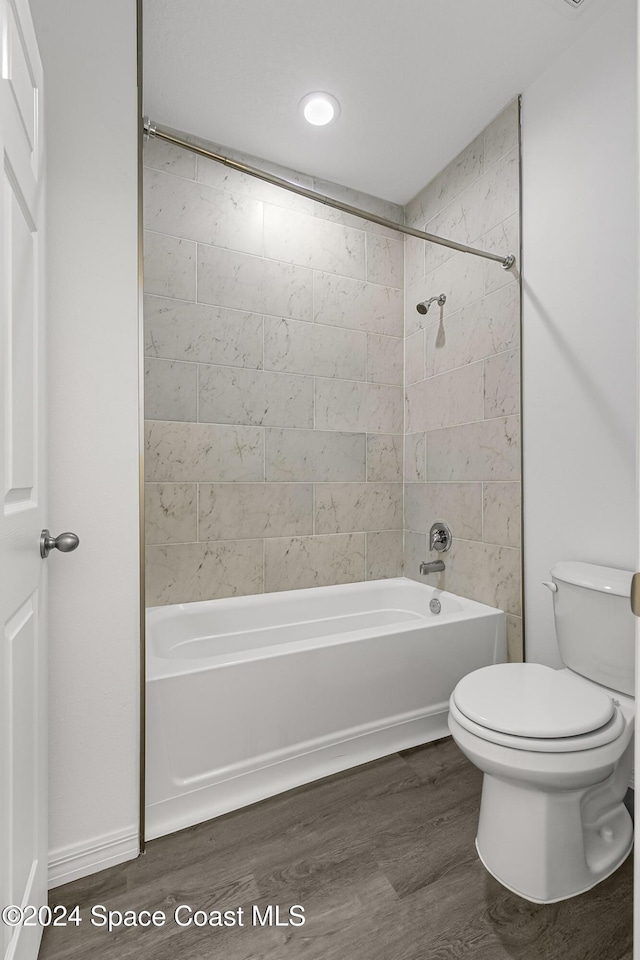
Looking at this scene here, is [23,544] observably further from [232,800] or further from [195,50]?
[195,50]

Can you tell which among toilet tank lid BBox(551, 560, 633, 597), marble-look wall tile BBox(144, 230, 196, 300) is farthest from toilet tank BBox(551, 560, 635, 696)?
marble-look wall tile BBox(144, 230, 196, 300)

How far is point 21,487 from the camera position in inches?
35.7

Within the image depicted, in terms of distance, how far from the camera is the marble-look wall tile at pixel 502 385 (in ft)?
6.75

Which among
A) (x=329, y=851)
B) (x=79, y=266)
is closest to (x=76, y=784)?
(x=329, y=851)

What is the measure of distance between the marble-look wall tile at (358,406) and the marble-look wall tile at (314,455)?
64mm

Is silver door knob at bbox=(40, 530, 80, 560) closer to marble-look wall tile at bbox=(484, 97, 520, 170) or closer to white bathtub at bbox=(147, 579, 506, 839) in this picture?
white bathtub at bbox=(147, 579, 506, 839)

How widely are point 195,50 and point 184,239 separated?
67 cm

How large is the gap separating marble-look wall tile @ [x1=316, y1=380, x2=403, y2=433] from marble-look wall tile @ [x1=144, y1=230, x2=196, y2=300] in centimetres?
79

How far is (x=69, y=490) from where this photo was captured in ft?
4.10

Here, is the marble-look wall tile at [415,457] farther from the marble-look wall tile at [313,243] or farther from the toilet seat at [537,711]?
the toilet seat at [537,711]

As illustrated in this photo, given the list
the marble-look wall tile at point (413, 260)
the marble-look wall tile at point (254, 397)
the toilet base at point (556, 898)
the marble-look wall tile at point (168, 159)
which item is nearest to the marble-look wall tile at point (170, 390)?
the marble-look wall tile at point (254, 397)

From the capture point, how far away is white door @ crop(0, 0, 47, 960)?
764 millimetres

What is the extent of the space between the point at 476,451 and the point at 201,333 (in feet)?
4.63

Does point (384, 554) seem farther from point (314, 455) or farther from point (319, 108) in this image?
point (319, 108)
